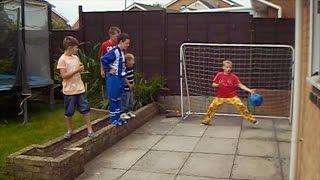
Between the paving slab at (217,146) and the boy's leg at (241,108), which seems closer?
the paving slab at (217,146)

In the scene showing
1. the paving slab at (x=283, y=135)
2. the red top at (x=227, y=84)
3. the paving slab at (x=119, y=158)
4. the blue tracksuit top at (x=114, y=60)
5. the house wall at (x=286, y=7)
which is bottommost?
the paving slab at (x=119, y=158)

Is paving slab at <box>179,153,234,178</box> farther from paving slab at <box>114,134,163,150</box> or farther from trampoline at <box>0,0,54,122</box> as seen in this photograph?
trampoline at <box>0,0,54,122</box>

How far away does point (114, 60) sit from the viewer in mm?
7328

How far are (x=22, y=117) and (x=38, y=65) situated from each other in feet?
4.48

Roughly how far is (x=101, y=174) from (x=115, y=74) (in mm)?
2040

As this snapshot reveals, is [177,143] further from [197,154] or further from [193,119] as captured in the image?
[193,119]

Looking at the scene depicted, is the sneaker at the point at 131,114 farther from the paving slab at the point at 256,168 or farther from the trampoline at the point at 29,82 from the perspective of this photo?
the paving slab at the point at 256,168

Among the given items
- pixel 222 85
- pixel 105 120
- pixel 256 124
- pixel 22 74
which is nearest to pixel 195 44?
pixel 222 85

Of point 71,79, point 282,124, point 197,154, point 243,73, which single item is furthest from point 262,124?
point 71,79

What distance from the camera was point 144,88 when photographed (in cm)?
984

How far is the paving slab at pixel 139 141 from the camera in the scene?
23.8 feet

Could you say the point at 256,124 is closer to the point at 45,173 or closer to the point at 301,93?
the point at 301,93

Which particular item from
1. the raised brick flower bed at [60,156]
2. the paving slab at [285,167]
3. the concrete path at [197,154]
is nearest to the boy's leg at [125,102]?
the concrete path at [197,154]

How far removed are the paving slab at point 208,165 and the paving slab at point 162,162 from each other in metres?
0.12
